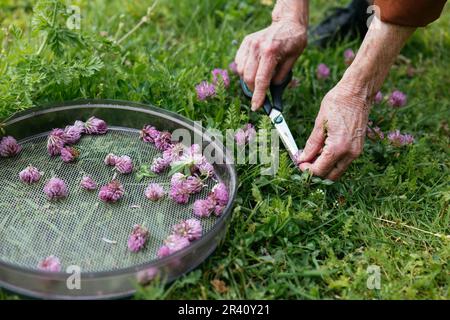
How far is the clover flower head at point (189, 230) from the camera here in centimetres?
159

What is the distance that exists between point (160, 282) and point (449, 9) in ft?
7.76

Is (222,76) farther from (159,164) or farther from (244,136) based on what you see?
(159,164)

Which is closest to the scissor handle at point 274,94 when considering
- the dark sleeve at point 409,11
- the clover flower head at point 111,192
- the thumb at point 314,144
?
the thumb at point 314,144

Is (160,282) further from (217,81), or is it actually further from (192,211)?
(217,81)

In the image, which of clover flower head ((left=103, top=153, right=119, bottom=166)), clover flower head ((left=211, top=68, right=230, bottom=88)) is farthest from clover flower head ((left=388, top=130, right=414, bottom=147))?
clover flower head ((left=103, top=153, right=119, bottom=166))

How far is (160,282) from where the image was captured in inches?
57.5

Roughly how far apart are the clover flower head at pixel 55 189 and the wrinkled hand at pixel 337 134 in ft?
2.35

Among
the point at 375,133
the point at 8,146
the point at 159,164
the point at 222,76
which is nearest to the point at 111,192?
the point at 159,164

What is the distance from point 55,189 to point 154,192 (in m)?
0.29

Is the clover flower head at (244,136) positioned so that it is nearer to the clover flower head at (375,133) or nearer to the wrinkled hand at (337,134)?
the wrinkled hand at (337,134)

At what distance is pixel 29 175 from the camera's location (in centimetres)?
178

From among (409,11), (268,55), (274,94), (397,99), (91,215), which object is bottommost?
(91,215)

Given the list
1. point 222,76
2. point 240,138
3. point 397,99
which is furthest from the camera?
point 397,99

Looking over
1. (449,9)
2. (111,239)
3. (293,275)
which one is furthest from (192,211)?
(449,9)
